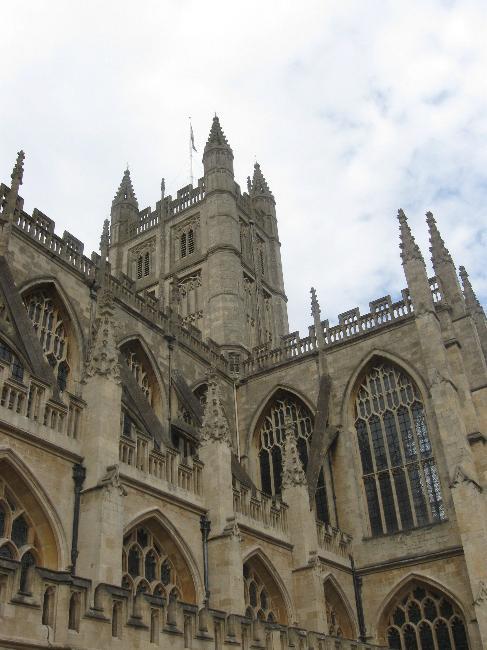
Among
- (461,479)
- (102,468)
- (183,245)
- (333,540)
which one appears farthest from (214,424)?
(183,245)

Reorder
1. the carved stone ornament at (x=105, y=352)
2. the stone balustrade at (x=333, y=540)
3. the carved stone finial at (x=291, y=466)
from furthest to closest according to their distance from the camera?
the stone balustrade at (x=333, y=540), the carved stone finial at (x=291, y=466), the carved stone ornament at (x=105, y=352)

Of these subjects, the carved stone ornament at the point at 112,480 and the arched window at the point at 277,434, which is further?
the arched window at the point at 277,434

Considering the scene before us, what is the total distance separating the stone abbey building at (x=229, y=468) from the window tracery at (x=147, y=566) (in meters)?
0.05

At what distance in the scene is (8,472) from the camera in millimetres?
12484

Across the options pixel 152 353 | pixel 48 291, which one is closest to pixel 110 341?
pixel 48 291

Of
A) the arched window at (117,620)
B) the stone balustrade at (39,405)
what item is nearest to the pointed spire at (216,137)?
the stone balustrade at (39,405)

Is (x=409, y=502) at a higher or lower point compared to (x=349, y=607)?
higher

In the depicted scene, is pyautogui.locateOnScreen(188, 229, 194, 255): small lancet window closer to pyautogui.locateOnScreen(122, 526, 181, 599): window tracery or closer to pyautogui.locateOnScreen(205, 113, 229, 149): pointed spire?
pyautogui.locateOnScreen(205, 113, 229, 149): pointed spire

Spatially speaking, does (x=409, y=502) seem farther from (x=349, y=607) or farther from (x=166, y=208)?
(x=166, y=208)

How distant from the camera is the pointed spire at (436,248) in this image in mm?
26734

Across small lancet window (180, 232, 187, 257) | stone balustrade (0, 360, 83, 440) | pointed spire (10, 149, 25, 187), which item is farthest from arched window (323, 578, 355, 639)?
small lancet window (180, 232, 187, 257)

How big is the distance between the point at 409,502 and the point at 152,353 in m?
9.40

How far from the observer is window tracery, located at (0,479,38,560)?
12.2 metres

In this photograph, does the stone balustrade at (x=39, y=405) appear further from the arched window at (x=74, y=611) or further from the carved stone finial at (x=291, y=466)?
the carved stone finial at (x=291, y=466)
